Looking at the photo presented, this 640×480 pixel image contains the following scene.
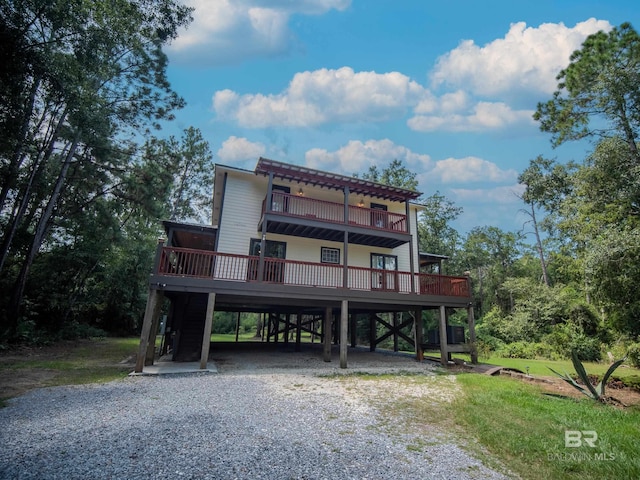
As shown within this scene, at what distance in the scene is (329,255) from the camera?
50.2 ft

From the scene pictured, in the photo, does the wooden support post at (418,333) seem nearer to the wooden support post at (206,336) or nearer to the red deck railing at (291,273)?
the red deck railing at (291,273)

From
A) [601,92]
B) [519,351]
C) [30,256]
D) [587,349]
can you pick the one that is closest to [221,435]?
[30,256]

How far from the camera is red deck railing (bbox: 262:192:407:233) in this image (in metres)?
13.6

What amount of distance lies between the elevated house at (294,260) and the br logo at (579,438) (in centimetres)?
722

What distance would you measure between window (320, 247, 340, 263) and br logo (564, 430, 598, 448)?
1110cm

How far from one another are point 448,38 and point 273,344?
23.6 metres

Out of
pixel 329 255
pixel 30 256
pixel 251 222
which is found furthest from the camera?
pixel 30 256

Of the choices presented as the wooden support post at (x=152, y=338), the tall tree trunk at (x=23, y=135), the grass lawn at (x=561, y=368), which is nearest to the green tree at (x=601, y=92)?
the grass lawn at (x=561, y=368)

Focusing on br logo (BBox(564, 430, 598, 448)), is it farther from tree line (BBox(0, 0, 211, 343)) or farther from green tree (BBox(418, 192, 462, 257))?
green tree (BBox(418, 192, 462, 257))

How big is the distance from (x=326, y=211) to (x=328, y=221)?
4.58 feet

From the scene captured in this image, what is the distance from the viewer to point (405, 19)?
64.7 ft

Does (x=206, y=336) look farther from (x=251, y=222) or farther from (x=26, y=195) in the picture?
(x=26, y=195)

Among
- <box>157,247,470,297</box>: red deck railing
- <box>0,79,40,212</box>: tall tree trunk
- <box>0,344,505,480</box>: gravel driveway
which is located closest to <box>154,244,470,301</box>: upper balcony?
<box>157,247,470,297</box>: red deck railing

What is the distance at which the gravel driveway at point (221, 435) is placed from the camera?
361cm
